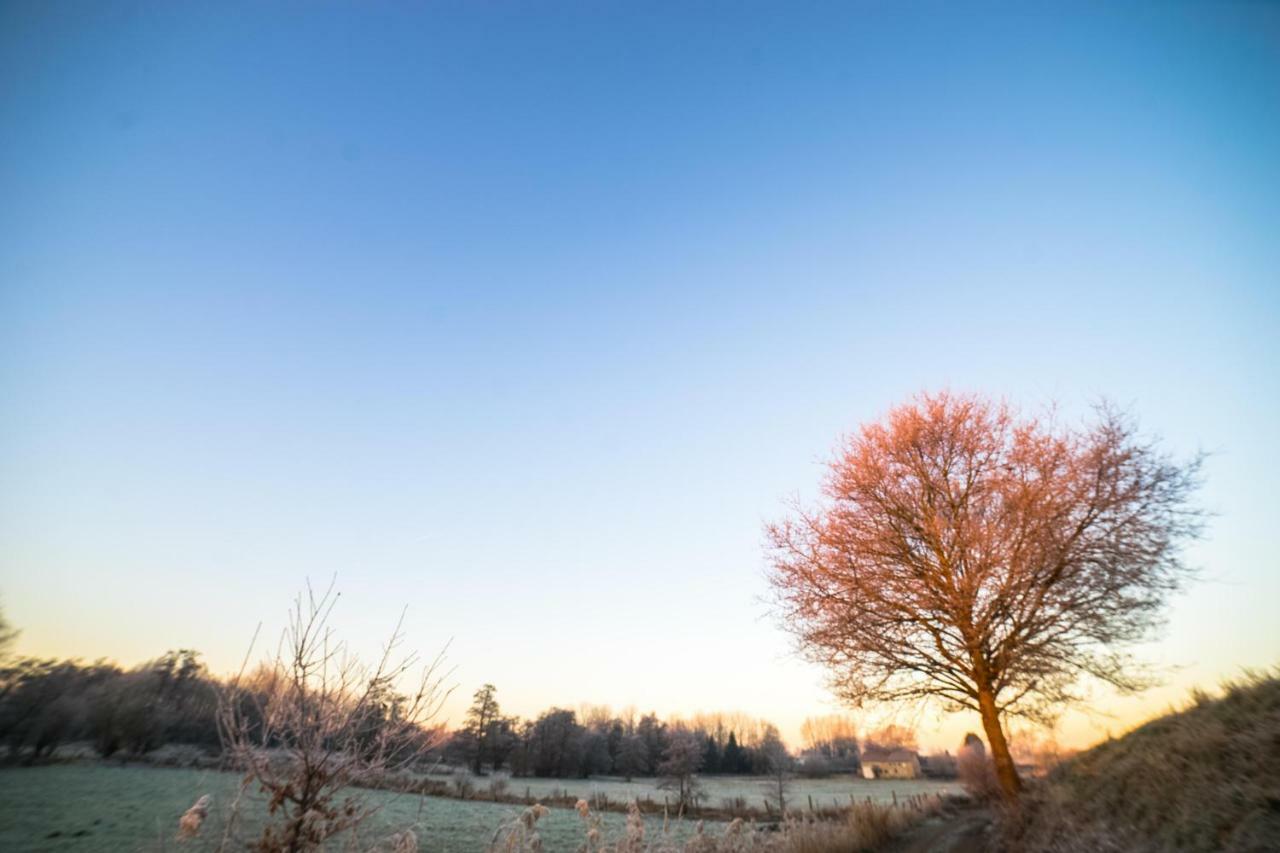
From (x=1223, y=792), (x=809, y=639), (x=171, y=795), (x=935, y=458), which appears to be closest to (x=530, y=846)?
(x=809, y=639)

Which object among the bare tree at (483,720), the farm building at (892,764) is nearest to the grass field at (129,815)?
the bare tree at (483,720)

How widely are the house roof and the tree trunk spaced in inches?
3757

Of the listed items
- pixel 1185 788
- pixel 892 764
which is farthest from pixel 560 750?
pixel 1185 788

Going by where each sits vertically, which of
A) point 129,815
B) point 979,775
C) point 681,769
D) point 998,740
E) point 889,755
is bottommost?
point 129,815

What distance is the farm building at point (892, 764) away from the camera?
82062 mm

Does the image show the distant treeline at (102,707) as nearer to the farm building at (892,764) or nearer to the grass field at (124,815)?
the grass field at (124,815)

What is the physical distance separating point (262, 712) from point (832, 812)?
3259 centimetres

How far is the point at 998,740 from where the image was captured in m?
9.74

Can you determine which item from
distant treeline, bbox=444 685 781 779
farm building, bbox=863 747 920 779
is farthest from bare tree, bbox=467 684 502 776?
farm building, bbox=863 747 920 779

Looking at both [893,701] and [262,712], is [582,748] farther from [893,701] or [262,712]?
[262,712]

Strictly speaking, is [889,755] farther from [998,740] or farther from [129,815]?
[129,815]

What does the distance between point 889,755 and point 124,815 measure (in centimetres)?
10072

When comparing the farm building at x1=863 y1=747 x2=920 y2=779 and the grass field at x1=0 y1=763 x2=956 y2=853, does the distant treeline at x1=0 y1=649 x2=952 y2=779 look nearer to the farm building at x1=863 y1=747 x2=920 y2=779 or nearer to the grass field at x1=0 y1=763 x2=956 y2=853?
the grass field at x1=0 y1=763 x2=956 y2=853

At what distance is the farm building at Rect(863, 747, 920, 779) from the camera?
8206cm
